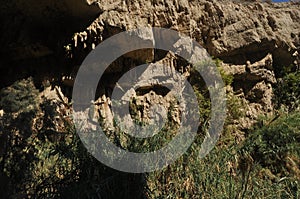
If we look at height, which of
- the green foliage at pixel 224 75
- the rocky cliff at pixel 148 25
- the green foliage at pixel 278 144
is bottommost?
the green foliage at pixel 278 144

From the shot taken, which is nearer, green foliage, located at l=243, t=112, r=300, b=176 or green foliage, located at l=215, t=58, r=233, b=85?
→ green foliage, located at l=243, t=112, r=300, b=176

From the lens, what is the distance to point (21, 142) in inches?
133

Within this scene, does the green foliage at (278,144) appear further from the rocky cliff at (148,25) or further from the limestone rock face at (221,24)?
the limestone rock face at (221,24)

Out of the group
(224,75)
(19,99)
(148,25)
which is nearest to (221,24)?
(224,75)

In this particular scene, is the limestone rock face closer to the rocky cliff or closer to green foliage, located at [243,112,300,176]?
the rocky cliff

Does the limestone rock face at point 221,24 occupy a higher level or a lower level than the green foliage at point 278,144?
higher

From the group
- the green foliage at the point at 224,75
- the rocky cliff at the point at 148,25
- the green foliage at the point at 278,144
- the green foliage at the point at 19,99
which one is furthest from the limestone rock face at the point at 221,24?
the green foliage at the point at 19,99

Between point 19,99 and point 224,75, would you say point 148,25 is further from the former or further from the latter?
point 19,99

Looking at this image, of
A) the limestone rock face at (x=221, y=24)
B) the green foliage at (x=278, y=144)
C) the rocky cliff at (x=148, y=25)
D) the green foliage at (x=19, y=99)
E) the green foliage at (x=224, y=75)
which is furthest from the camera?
the green foliage at (x=224, y=75)

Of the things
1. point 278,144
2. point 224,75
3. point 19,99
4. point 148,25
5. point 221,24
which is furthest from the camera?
point 221,24

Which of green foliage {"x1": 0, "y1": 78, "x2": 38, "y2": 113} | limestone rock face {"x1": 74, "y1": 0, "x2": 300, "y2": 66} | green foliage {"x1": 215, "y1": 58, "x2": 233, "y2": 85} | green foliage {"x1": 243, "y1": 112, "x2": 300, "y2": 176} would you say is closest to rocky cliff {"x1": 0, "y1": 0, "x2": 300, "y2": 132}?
limestone rock face {"x1": 74, "y1": 0, "x2": 300, "y2": 66}

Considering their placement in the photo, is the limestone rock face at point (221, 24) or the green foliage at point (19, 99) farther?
the limestone rock face at point (221, 24)

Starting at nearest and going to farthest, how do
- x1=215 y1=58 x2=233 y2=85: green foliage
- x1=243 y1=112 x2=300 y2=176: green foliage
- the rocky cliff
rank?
x1=243 y1=112 x2=300 y2=176: green foliage < the rocky cliff < x1=215 y1=58 x2=233 y2=85: green foliage

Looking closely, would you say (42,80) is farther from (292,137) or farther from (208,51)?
(292,137)
